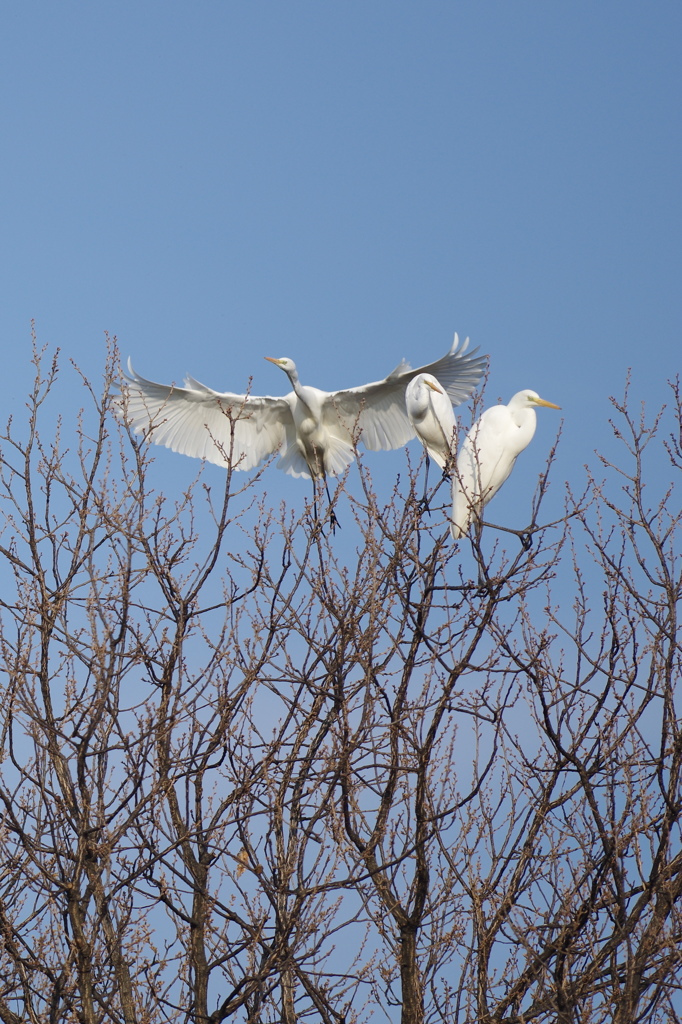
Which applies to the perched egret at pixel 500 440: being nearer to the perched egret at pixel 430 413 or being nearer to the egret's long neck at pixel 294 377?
the perched egret at pixel 430 413

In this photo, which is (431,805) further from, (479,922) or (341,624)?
(341,624)

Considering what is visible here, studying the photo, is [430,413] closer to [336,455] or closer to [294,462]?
[336,455]

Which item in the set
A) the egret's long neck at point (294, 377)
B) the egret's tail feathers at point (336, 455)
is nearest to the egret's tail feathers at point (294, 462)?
the egret's tail feathers at point (336, 455)

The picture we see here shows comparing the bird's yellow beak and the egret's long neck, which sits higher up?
the egret's long neck

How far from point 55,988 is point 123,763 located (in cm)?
83

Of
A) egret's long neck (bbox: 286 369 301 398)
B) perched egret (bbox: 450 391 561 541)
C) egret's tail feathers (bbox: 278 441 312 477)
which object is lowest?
perched egret (bbox: 450 391 561 541)

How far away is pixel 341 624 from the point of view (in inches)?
184

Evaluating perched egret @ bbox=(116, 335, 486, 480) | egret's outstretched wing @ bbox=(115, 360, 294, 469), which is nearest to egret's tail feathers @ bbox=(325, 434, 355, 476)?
perched egret @ bbox=(116, 335, 486, 480)

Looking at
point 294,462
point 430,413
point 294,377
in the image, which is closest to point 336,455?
point 294,462

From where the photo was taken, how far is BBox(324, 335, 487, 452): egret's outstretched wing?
8.45 metres

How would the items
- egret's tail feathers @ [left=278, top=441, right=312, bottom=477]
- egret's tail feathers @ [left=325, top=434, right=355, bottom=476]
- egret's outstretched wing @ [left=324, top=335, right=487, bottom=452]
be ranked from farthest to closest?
egret's tail feathers @ [left=278, top=441, right=312, bottom=477] → egret's tail feathers @ [left=325, top=434, right=355, bottom=476] → egret's outstretched wing @ [left=324, top=335, right=487, bottom=452]

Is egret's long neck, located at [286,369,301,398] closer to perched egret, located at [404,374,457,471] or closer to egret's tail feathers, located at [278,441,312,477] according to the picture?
egret's tail feathers, located at [278,441,312,477]

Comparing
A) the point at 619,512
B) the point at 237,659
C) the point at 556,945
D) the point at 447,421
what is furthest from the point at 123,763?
the point at 447,421

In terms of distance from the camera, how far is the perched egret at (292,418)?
9.12 meters
